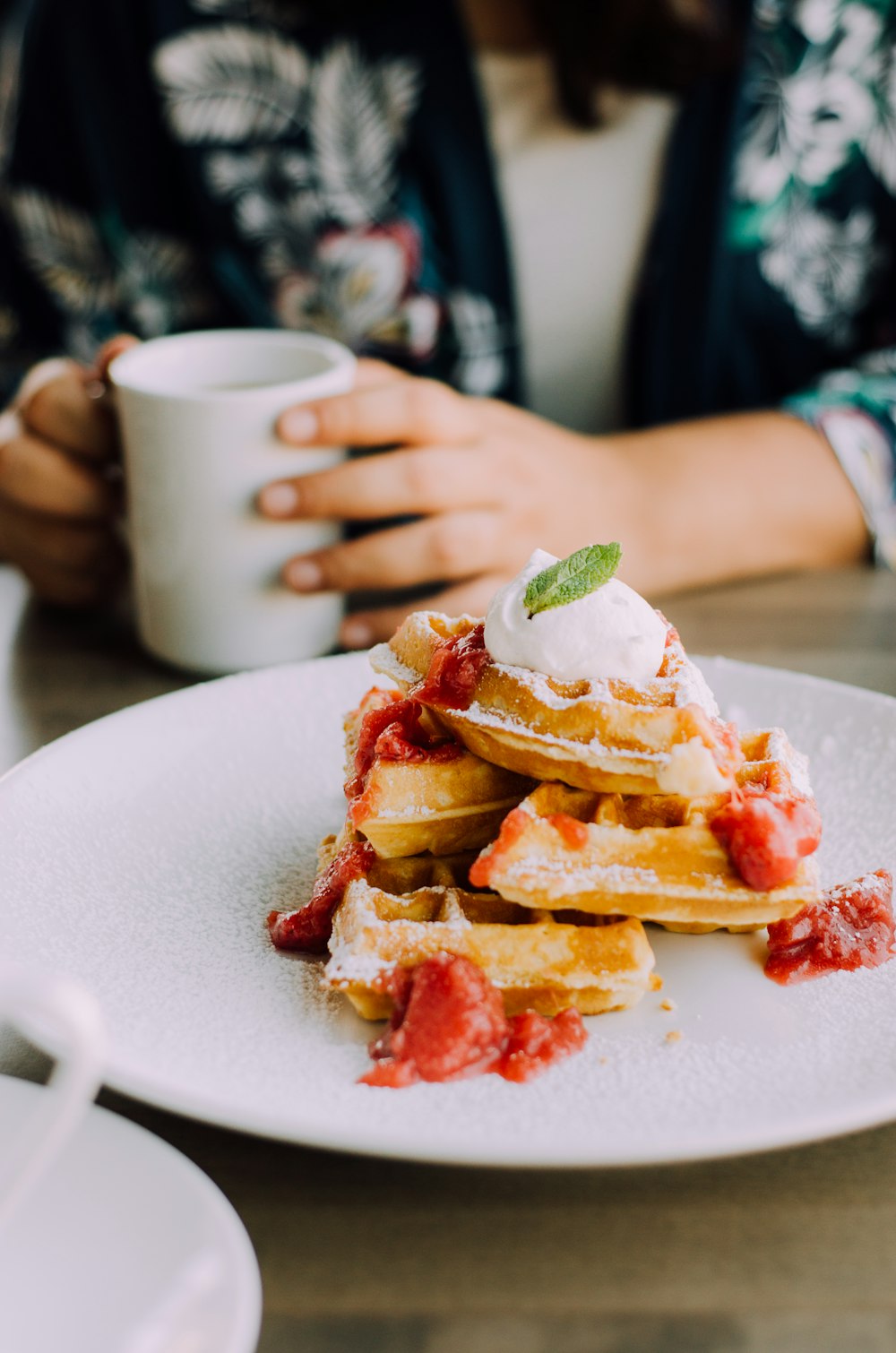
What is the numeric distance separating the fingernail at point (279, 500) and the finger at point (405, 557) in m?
0.07

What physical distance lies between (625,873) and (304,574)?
2.83 feet

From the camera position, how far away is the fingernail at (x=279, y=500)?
5.42 ft

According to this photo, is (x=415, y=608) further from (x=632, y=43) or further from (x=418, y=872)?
(x=632, y=43)

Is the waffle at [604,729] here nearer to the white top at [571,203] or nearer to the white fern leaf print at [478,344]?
the white fern leaf print at [478,344]

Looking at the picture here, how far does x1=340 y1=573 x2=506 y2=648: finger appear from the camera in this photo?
180cm

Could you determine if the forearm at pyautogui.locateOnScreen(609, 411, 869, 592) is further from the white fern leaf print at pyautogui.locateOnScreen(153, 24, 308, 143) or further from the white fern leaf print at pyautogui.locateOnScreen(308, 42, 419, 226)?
the white fern leaf print at pyautogui.locateOnScreen(153, 24, 308, 143)

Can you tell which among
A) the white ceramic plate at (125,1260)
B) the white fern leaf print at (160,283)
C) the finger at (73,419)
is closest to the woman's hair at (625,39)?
the white fern leaf print at (160,283)

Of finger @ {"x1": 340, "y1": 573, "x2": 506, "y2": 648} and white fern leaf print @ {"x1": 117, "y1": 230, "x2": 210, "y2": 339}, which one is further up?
white fern leaf print @ {"x1": 117, "y1": 230, "x2": 210, "y2": 339}

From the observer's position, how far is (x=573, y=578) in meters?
0.99

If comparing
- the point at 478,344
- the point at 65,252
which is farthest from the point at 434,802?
the point at 65,252

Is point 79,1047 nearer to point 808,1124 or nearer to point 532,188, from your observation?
point 808,1124

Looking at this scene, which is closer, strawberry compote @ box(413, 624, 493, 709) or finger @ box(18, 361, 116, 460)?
strawberry compote @ box(413, 624, 493, 709)

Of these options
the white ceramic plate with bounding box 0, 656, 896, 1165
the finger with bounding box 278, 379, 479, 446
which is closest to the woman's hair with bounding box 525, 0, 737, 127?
the finger with bounding box 278, 379, 479, 446

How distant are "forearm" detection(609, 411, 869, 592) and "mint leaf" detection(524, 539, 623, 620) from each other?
3.40 feet
